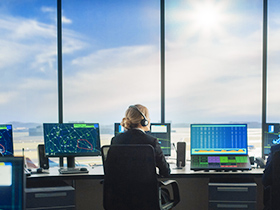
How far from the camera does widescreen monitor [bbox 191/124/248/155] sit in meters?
3.90

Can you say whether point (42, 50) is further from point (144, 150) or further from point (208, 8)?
point (144, 150)

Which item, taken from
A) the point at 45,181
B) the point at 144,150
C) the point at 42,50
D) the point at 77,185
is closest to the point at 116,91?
the point at 42,50

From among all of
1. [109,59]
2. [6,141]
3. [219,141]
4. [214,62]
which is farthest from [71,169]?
[214,62]

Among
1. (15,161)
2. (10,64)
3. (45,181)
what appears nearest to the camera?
(15,161)

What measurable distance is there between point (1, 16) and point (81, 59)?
1316 mm

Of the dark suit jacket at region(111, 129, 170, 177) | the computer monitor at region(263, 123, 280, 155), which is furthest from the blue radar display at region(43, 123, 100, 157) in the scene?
the computer monitor at region(263, 123, 280, 155)

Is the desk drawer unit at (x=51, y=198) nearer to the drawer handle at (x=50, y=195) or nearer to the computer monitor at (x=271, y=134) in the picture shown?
the drawer handle at (x=50, y=195)

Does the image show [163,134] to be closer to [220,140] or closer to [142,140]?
[220,140]

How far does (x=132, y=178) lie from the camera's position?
2.84 m

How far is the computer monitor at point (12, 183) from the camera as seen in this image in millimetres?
1141

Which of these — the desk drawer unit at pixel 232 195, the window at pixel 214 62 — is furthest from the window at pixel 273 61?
the desk drawer unit at pixel 232 195

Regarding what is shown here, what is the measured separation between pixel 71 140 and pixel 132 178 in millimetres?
Answer: 1400

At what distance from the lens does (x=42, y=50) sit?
4926 mm

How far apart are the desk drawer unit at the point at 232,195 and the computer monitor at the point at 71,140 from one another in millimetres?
1370
